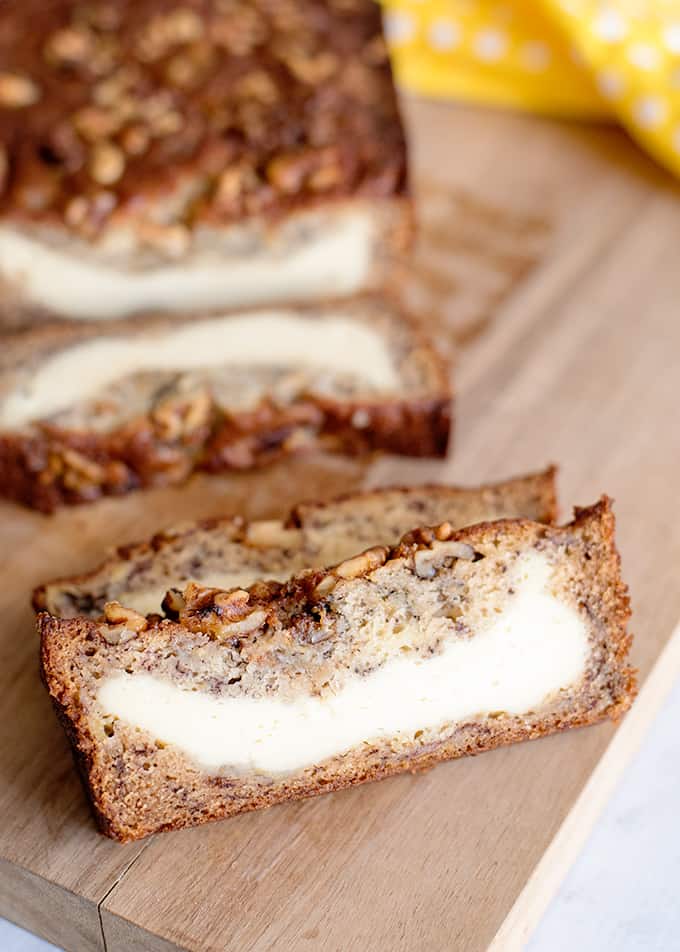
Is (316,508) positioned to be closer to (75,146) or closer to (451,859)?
(451,859)

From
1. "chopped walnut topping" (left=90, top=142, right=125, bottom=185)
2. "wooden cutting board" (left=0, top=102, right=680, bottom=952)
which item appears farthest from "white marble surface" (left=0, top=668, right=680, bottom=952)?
"chopped walnut topping" (left=90, top=142, right=125, bottom=185)

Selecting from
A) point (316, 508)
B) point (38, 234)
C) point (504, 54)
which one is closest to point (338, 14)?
point (504, 54)

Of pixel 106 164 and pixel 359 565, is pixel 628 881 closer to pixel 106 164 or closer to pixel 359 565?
pixel 359 565

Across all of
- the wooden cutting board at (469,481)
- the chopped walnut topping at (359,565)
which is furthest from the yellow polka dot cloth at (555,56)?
the chopped walnut topping at (359,565)

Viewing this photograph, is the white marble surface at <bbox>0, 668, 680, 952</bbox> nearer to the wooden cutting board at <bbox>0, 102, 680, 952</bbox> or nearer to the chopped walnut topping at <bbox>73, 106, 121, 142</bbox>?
the wooden cutting board at <bbox>0, 102, 680, 952</bbox>

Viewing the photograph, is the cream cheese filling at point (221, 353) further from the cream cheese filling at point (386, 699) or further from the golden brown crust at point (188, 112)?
the cream cheese filling at point (386, 699)
